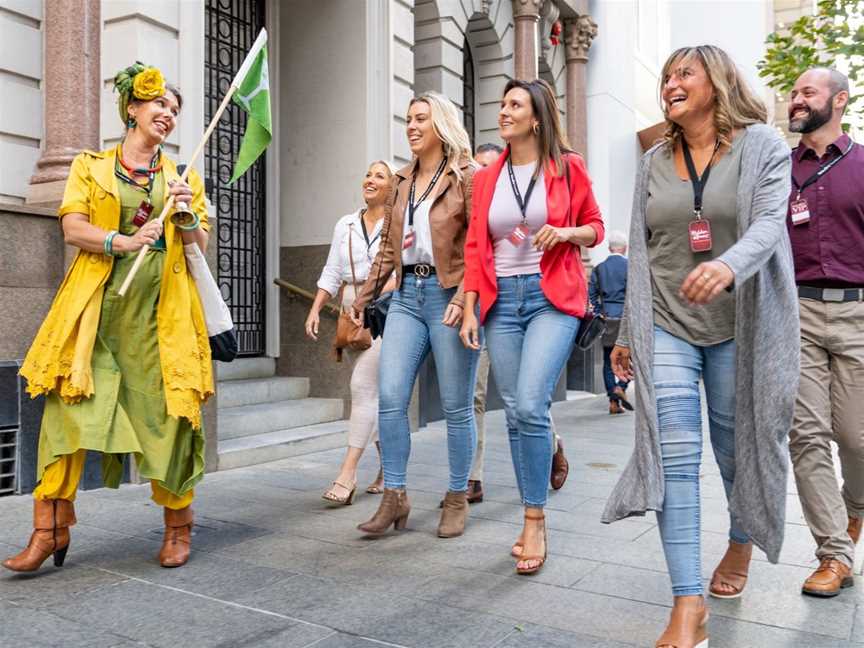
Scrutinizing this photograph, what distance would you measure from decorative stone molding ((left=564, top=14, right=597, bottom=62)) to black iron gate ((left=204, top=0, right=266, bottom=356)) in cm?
735

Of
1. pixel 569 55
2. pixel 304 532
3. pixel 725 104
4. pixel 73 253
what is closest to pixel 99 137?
pixel 73 253

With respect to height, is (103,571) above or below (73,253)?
below

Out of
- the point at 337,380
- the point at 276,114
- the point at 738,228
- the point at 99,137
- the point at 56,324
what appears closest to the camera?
the point at 738,228

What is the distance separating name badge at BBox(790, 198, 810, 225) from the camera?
3.67m

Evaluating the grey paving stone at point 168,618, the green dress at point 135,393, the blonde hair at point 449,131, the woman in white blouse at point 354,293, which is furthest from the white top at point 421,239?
the grey paving stone at point 168,618

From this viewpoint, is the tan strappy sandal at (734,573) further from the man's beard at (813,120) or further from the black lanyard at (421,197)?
the black lanyard at (421,197)

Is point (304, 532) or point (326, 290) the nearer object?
point (304, 532)

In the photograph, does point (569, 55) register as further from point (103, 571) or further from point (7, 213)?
point (103, 571)

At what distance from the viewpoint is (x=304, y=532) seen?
4348 millimetres

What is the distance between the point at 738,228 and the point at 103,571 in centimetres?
288

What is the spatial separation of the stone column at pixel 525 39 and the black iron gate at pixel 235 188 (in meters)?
4.69

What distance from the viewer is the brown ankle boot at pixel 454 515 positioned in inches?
169

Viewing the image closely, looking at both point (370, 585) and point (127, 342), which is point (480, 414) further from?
point (127, 342)

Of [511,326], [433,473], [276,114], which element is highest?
[276,114]
